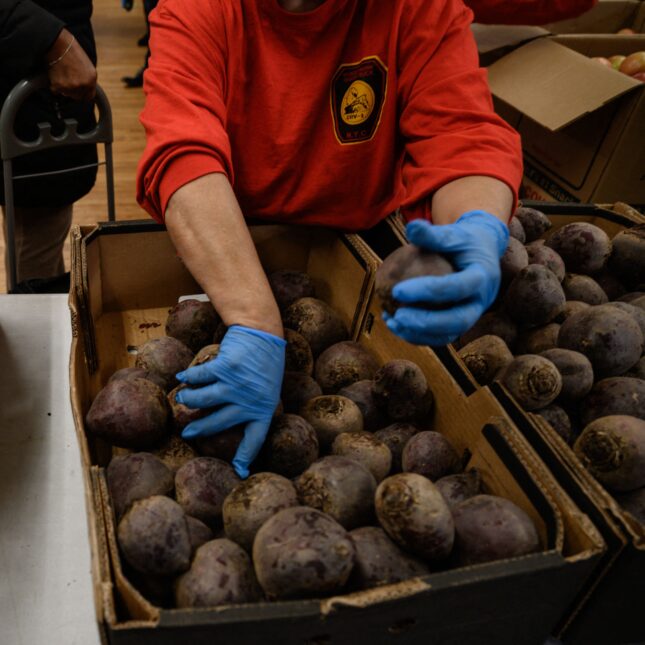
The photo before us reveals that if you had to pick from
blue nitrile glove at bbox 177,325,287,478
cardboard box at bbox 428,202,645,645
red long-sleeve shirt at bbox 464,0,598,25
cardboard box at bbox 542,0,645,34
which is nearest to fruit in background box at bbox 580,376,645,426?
cardboard box at bbox 428,202,645,645

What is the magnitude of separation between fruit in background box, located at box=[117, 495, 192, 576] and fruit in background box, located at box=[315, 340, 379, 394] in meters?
0.51

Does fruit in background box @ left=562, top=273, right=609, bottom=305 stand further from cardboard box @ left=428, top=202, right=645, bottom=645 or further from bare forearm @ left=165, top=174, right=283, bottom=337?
bare forearm @ left=165, top=174, right=283, bottom=337

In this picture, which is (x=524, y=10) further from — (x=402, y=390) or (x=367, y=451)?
(x=367, y=451)

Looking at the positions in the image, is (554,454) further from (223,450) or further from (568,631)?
(223,450)

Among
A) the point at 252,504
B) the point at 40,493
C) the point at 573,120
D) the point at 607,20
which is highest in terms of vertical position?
the point at 607,20

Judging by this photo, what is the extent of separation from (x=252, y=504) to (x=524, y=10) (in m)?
2.14

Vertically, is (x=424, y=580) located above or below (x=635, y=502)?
above

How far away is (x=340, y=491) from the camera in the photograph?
871 millimetres

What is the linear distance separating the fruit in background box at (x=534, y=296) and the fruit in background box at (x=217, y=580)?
2.69 ft

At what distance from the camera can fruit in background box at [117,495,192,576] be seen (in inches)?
30.2

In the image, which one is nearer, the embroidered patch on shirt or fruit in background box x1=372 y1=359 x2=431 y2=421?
fruit in background box x1=372 y1=359 x2=431 y2=421

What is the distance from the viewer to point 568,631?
0.90m

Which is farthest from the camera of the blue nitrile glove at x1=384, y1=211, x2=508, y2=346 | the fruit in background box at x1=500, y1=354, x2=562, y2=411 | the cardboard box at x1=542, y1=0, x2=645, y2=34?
the cardboard box at x1=542, y1=0, x2=645, y2=34

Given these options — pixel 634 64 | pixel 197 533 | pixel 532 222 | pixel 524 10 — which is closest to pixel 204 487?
pixel 197 533
